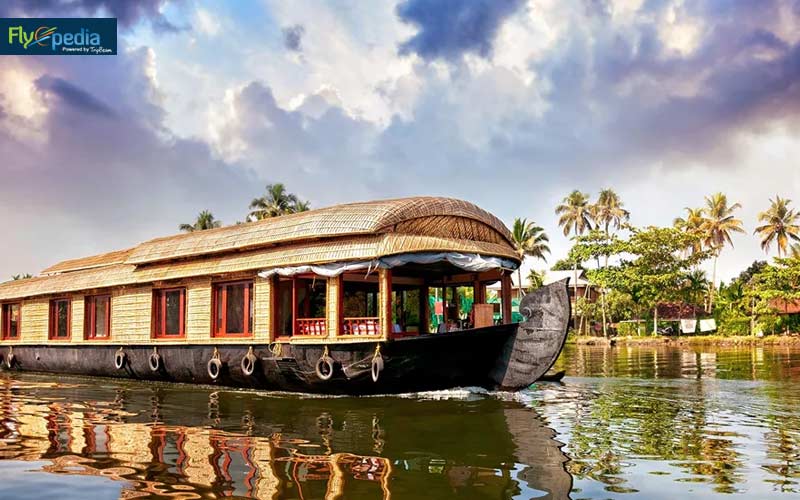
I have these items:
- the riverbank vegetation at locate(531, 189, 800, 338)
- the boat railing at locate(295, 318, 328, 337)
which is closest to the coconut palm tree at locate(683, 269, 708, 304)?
the riverbank vegetation at locate(531, 189, 800, 338)

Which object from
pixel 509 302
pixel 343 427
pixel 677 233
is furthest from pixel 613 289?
pixel 343 427

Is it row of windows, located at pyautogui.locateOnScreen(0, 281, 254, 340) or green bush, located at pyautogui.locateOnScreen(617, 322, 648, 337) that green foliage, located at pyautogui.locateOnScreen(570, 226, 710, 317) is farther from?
row of windows, located at pyautogui.locateOnScreen(0, 281, 254, 340)

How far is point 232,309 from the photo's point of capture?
11602 mm

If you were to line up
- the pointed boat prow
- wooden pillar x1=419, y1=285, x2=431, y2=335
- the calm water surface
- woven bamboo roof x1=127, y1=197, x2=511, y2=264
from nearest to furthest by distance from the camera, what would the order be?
1. the calm water surface
2. the pointed boat prow
3. woven bamboo roof x1=127, y1=197, x2=511, y2=264
4. wooden pillar x1=419, y1=285, x2=431, y2=335

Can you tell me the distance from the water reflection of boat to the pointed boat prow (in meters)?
0.49

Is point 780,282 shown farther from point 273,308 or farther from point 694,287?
point 273,308

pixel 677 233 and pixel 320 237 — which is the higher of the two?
pixel 677 233

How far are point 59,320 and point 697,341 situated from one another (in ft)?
96.0

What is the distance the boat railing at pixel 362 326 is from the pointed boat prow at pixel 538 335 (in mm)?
1763

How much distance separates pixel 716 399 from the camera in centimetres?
991

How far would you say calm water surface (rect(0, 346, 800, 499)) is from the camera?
5.10 m

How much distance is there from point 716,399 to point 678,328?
111ft

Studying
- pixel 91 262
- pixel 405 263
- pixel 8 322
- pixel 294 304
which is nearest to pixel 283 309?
pixel 294 304

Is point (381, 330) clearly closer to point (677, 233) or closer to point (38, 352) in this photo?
point (38, 352)
